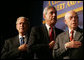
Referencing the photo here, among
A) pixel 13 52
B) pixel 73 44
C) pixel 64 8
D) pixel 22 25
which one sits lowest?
pixel 13 52

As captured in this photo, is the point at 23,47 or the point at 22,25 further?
the point at 22,25

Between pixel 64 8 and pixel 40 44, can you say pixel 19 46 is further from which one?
pixel 64 8

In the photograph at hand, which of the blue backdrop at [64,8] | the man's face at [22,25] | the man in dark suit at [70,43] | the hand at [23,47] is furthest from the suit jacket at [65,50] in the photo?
the blue backdrop at [64,8]

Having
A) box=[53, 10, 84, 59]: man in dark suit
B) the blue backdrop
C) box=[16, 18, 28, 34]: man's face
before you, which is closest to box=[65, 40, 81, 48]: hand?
box=[53, 10, 84, 59]: man in dark suit

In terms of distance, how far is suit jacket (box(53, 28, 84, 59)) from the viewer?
1.55m

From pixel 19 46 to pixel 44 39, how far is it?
294mm

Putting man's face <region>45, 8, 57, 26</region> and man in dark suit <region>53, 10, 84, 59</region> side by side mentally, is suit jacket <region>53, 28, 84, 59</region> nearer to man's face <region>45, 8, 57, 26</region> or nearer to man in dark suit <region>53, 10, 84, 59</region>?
man in dark suit <region>53, 10, 84, 59</region>

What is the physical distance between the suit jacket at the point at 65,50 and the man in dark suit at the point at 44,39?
62 millimetres

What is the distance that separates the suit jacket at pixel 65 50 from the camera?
5.09 feet

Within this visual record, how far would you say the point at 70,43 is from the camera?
154 cm

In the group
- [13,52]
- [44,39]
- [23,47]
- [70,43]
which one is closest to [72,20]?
[70,43]

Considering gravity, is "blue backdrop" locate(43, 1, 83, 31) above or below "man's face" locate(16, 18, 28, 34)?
above

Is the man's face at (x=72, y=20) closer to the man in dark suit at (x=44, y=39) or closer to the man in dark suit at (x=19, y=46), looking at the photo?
the man in dark suit at (x=44, y=39)

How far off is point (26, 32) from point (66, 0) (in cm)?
84
